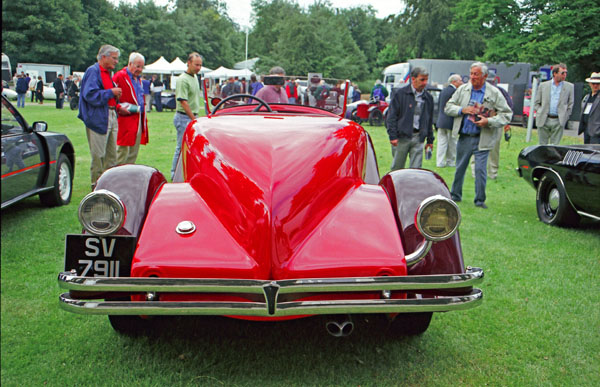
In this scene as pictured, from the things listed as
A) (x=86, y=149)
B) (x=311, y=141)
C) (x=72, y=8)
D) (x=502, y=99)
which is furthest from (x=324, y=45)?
(x=311, y=141)

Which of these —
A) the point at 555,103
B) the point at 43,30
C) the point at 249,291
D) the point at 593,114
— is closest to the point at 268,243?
the point at 249,291

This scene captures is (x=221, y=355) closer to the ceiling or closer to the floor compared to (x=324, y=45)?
closer to the floor

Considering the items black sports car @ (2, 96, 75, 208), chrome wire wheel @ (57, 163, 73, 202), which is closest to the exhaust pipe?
black sports car @ (2, 96, 75, 208)

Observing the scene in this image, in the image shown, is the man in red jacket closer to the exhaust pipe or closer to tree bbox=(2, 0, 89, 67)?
the exhaust pipe

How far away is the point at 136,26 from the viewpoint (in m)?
59.0

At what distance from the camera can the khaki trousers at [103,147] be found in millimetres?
6586

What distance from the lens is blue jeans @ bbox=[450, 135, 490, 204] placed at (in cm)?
688

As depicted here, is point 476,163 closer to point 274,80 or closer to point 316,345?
point 274,80

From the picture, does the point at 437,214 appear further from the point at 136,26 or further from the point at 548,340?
the point at 136,26

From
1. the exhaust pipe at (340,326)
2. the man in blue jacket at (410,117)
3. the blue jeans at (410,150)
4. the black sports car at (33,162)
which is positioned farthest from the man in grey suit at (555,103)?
the black sports car at (33,162)

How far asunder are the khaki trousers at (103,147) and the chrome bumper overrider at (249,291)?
4.48m

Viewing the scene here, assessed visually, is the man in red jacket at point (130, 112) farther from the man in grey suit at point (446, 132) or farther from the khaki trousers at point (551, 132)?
the khaki trousers at point (551, 132)

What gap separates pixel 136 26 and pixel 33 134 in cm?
5844

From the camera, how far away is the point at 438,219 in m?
2.65
